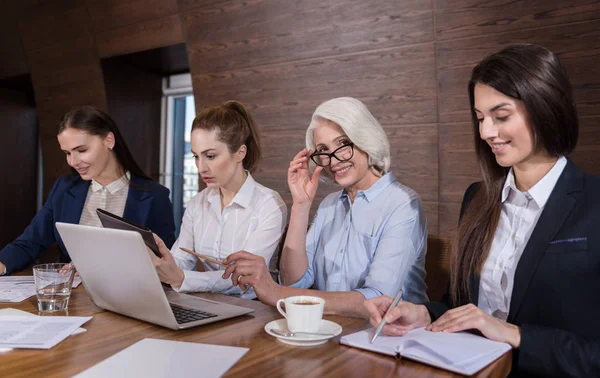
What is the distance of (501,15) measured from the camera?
114 inches

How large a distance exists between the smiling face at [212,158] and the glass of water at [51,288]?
34.4 inches

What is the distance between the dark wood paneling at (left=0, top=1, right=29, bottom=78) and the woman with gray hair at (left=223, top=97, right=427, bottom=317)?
4819 mm

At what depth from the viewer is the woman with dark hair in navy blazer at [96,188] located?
2570 mm

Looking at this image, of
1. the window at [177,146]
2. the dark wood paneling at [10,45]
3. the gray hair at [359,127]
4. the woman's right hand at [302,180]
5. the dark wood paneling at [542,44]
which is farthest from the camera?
the dark wood paneling at [10,45]

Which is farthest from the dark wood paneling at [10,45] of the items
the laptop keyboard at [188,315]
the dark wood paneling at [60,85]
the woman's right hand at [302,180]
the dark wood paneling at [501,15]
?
the laptop keyboard at [188,315]

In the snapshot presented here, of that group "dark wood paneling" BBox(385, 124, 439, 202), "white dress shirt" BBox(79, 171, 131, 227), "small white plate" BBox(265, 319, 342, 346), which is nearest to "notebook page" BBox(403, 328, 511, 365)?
"small white plate" BBox(265, 319, 342, 346)

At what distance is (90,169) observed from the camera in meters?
2.60

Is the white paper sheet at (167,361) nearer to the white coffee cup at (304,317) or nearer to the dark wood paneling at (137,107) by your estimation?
the white coffee cup at (304,317)

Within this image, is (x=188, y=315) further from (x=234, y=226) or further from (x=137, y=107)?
(x=137, y=107)

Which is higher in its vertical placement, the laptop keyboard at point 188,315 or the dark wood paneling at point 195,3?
the dark wood paneling at point 195,3

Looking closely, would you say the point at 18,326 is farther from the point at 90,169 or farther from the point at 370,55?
the point at 370,55

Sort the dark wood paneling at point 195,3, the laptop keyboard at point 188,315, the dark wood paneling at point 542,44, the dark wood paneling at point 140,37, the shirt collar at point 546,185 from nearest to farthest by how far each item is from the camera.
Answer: the laptop keyboard at point 188,315, the shirt collar at point 546,185, the dark wood paneling at point 542,44, the dark wood paneling at point 195,3, the dark wood paneling at point 140,37

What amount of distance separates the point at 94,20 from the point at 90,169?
113 inches

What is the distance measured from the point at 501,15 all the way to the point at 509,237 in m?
1.90
